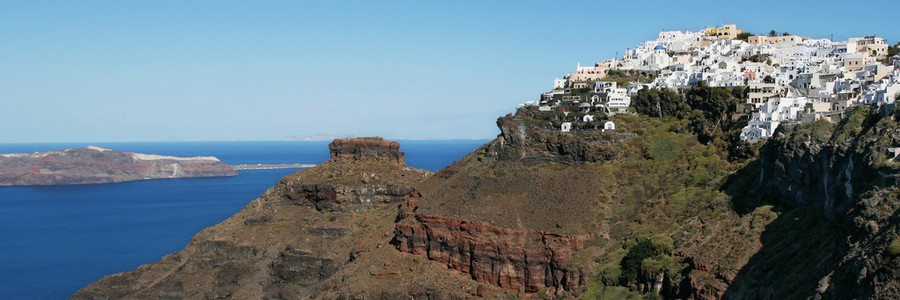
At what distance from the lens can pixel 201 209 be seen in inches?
5133

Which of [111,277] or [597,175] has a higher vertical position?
[597,175]

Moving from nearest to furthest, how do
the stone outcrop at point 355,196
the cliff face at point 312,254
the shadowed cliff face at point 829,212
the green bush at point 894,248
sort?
the green bush at point 894,248, the shadowed cliff face at point 829,212, the cliff face at point 312,254, the stone outcrop at point 355,196

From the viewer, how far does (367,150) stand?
8206 cm

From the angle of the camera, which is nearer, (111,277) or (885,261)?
(885,261)

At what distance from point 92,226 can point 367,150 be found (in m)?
52.7

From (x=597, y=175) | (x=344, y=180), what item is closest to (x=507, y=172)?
(x=597, y=175)

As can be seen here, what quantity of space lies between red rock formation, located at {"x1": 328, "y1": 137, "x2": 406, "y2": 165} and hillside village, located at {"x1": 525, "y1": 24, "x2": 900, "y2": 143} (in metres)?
14.5

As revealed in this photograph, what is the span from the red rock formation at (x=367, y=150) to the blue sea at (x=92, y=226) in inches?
640

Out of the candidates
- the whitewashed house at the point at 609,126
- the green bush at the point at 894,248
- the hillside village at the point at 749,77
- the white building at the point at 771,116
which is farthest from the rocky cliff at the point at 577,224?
the hillside village at the point at 749,77

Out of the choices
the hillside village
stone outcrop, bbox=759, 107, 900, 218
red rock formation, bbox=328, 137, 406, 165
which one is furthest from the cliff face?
stone outcrop, bbox=759, 107, 900, 218

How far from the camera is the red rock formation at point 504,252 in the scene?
56125 millimetres

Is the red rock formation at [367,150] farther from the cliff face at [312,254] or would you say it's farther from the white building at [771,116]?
the white building at [771,116]

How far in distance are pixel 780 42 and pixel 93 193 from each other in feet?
445

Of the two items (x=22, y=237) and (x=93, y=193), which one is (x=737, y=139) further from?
(x=93, y=193)
